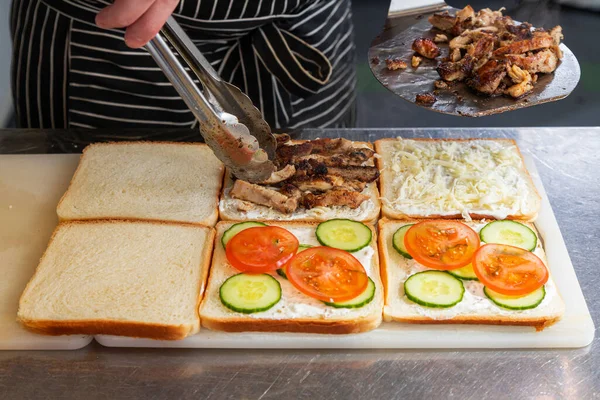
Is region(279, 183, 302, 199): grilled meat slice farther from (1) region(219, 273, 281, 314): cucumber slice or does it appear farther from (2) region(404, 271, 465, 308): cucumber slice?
(2) region(404, 271, 465, 308): cucumber slice

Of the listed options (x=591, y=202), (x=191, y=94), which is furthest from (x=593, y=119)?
(x=191, y=94)

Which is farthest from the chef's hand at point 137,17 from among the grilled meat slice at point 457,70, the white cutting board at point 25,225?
the grilled meat slice at point 457,70

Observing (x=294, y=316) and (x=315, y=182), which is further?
(x=315, y=182)

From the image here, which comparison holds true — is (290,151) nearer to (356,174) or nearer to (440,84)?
(356,174)

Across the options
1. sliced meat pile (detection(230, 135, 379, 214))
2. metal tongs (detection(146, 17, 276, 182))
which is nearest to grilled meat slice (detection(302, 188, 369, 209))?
sliced meat pile (detection(230, 135, 379, 214))

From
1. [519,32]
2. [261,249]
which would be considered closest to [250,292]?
[261,249]

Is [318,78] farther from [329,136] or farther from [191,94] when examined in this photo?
[191,94]
